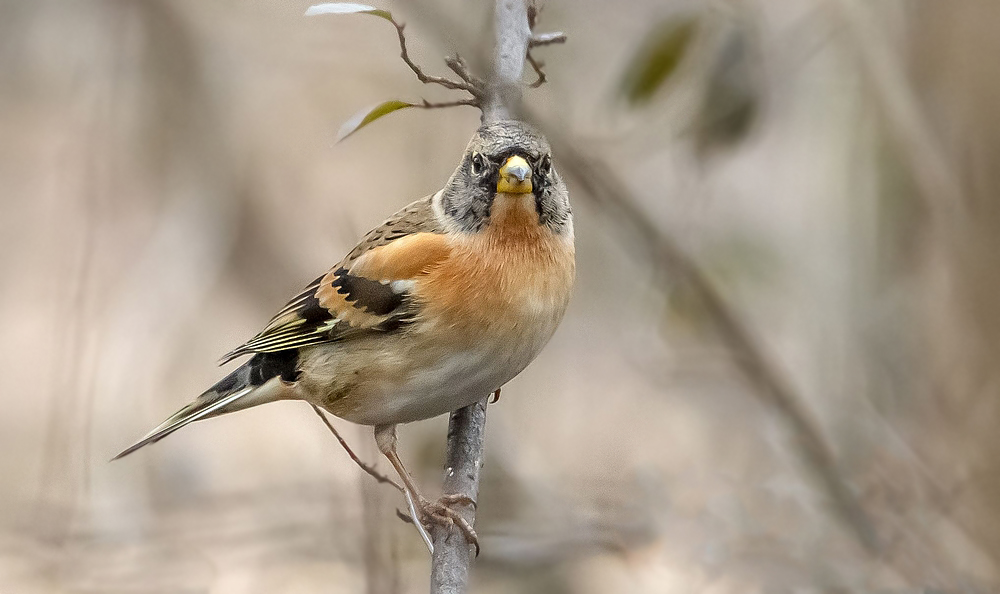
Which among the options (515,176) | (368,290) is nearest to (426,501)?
(368,290)

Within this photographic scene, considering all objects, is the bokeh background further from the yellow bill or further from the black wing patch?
the yellow bill

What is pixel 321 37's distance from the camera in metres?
6.69

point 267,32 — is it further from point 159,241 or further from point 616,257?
point 616,257

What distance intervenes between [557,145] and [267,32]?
3444 millimetres

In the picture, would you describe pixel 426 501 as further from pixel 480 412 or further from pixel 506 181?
pixel 506 181

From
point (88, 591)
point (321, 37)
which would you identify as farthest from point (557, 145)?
point (321, 37)

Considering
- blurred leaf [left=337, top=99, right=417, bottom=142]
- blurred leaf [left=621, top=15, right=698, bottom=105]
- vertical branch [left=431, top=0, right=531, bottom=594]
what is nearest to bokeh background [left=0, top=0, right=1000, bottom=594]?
blurred leaf [left=621, top=15, right=698, bottom=105]

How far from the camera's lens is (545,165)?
11.3 ft

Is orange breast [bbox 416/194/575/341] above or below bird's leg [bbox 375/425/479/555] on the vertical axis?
above

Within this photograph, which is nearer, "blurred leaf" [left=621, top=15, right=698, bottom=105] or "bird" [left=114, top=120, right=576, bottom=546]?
"bird" [left=114, top=120, right=576, bottom=546]

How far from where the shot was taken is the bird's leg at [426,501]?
3.31m

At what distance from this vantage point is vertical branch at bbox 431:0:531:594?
3.33 meters

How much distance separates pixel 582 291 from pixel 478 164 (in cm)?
252

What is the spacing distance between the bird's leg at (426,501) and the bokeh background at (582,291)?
0.11 m
